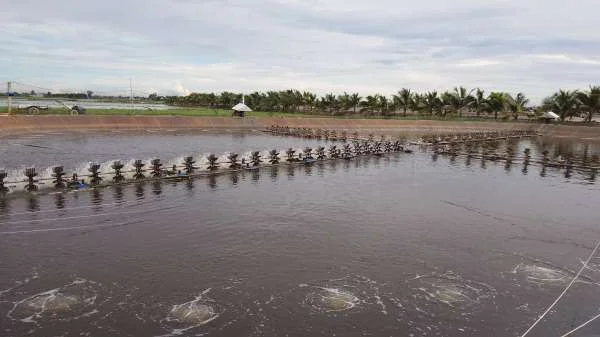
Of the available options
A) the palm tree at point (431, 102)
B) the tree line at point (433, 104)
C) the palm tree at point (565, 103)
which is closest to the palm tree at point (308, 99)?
the tree line at point (433, 104)

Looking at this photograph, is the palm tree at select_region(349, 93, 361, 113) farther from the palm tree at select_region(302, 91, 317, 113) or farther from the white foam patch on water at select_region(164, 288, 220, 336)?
the white foam patch on water at select_region(164, 288, 220, 336)

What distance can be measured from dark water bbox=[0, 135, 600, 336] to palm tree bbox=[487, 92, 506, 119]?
223ft

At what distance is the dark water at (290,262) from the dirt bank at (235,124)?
100 ft

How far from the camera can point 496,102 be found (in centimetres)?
8375

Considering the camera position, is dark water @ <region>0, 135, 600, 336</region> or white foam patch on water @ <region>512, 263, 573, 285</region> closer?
dark water @ <region>0, 135, 600, 336</region>

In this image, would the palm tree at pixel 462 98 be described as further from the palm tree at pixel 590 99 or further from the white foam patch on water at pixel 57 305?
the white foam patch on water at pixel 57 305

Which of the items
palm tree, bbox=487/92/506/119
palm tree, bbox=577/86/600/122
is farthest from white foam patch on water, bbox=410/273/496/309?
palm tree, bbox=487/92/506/119

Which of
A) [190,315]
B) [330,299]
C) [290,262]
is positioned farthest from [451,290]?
[190,315]

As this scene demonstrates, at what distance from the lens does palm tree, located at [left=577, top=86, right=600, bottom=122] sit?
6988 cm

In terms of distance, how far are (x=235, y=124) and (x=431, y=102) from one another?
44638 millimetres

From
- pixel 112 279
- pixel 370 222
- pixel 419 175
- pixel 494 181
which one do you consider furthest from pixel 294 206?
pixel 494 181

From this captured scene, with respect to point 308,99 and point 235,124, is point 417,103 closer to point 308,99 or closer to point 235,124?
point 308,99

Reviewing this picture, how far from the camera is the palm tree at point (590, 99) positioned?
6988 centimetres

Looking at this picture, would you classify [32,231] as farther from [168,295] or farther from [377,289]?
[377,289]
